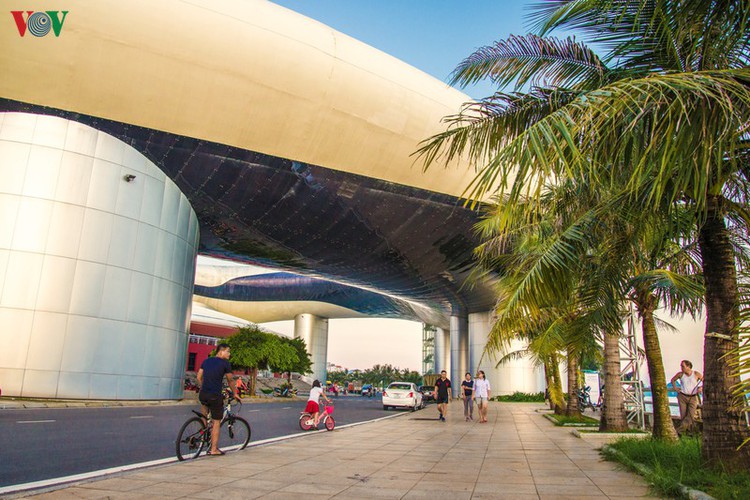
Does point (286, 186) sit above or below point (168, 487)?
above

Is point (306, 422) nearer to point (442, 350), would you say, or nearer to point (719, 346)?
point (719, 346)

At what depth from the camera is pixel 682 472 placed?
6.02 meters

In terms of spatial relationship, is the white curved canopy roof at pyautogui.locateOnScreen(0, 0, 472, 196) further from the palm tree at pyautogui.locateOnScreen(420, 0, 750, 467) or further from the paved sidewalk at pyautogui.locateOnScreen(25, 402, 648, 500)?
the palm tree at pyautogui.locateOnScreen(420, 0, 750, 467)

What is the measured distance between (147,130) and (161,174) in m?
2.45

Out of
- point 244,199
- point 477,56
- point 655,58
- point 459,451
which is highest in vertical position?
point 244,199

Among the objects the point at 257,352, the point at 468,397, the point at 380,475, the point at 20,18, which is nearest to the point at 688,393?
the point at 380,475

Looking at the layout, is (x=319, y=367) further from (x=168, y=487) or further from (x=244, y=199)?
(x=168, y=487)

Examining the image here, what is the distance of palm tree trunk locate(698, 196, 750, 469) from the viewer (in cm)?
609

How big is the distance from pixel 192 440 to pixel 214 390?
759 mm

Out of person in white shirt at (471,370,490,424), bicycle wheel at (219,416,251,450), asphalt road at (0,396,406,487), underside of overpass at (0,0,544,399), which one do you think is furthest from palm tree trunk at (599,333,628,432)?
underside of overpass at (0,0,544,399)

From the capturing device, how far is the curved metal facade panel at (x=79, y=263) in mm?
18188

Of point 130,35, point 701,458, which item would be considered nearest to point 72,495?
point 701,458

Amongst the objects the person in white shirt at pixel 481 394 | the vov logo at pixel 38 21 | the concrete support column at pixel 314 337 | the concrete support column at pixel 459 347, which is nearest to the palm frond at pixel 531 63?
the person in white shirt at pixel 481 394

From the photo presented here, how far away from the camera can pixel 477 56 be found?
773 cm
